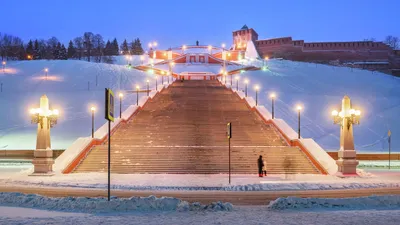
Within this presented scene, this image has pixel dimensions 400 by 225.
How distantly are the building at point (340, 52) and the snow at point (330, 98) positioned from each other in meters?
21.7

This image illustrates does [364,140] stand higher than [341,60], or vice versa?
[341,60]

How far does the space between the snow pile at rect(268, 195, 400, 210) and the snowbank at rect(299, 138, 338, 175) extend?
1042 cm

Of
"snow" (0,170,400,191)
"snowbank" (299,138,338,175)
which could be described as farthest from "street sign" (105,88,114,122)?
"snowbank" (299,138,338,175)

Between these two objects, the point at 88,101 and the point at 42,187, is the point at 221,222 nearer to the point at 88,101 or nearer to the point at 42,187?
the point at 42,187

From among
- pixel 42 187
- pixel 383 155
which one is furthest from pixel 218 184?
pixel 383 155

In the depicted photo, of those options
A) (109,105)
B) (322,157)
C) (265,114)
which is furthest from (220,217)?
(265,114)

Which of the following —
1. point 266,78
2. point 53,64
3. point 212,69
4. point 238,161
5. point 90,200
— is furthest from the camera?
point 212,69

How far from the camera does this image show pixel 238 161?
2488cm

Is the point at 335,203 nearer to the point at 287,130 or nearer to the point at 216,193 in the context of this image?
the point at 216,193

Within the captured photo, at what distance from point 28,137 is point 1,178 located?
16142mm

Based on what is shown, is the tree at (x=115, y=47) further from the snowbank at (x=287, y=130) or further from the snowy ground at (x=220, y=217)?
the snowy ground at (x=220, y=217)

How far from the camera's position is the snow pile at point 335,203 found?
11891mm

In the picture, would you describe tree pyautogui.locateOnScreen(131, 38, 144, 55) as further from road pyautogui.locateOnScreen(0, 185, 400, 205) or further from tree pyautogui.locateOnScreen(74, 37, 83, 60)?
road pyautogui.locateOnScreen(0, 185, 400, 205)

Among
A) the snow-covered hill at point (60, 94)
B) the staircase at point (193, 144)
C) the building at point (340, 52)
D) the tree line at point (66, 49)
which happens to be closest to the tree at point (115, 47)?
the tree line at point (66, 49)
